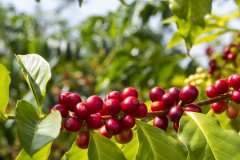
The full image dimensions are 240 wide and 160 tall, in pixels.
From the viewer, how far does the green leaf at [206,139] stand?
1.30 metres

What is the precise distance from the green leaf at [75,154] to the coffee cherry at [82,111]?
170mm

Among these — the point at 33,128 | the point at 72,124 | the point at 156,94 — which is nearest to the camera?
the point at 33,128

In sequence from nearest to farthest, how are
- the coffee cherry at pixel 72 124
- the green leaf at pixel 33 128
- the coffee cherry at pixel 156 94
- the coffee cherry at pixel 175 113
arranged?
the green leaf at pixel 33 128 < the coffee cherry at pixel 72 124 < the coffee cherry at pixel 175 113 < the coffee cherry at pixel 156 94

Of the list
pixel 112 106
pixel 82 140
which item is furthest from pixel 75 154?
pixel 112 106

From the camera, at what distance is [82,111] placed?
1332 millimetres

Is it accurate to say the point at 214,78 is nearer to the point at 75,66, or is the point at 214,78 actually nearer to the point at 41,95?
the point at 41,95

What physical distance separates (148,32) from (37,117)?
5551 mm

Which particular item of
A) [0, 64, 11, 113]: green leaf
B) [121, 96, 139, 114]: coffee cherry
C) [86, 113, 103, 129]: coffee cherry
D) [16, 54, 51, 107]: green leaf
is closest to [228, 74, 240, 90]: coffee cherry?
[121, 96, 139, 114]: coffee cherry

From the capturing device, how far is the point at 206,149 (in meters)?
1.31

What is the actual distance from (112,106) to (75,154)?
0.77 feet

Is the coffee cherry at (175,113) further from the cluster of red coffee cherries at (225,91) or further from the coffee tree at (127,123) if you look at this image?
the cluster of red coffee cherries at (225,91)

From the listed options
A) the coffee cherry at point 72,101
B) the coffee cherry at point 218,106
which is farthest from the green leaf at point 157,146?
the coffee cherry at point 218,106

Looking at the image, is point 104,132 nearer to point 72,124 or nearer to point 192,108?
point 72,124

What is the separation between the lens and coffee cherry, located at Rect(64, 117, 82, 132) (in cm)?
129
